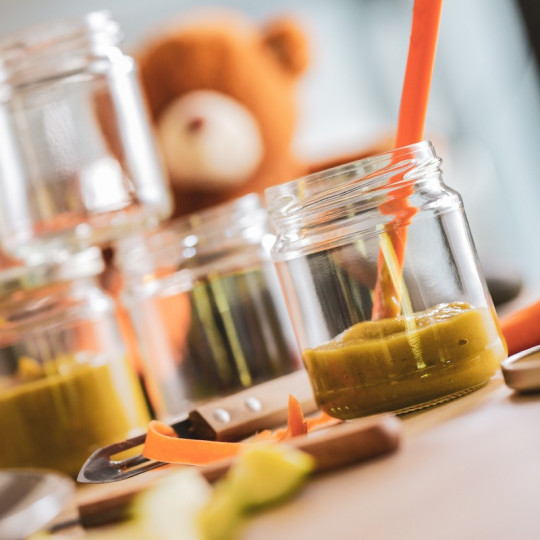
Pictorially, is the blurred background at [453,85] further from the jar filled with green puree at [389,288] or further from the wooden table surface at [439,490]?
the wooden table surface at [439,490]

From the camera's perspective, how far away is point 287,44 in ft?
3.90

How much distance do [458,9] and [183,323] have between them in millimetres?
1880

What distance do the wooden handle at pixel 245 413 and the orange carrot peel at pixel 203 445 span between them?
0.03 m

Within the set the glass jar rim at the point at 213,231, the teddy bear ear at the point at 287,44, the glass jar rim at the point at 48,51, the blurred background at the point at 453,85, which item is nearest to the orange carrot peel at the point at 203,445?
the glass jar rim at the point at 213,231

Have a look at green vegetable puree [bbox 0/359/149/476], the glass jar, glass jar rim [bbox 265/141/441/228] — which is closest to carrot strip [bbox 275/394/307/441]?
glass jar rim [bbox 265/141/441/228]

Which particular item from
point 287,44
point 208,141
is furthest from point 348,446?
point 287,44

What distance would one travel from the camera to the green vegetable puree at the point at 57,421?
70cm

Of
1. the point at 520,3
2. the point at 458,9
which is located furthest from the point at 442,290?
the point at 458,9

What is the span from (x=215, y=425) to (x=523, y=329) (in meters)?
0.20

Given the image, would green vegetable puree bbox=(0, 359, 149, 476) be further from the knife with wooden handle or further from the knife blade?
the knife with wooden handle

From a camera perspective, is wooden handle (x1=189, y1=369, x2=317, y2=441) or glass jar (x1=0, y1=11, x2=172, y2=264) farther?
glass jar (x1=0, y1=11, x2=172, y2=264)

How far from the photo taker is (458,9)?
2.42 metres

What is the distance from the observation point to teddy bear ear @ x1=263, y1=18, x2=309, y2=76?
3.89 ft

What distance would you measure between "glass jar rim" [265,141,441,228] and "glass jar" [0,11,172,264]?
361mm
